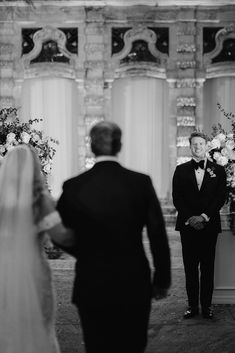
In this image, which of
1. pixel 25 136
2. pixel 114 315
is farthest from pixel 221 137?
pixel 114 315

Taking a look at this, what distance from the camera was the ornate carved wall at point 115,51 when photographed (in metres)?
14.9

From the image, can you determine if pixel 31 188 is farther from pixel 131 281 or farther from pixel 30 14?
pixel 30 14

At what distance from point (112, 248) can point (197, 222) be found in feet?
10.2

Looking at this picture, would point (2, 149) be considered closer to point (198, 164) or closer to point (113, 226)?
point (198, 164)

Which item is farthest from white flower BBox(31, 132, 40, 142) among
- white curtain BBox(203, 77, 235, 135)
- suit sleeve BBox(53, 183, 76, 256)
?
white curtain BBox(203, 77, 235, 135)

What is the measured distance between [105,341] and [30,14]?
12.4 m

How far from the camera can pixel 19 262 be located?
14.3 ft

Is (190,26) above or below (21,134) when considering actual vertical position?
above

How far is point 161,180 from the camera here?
15172 mm

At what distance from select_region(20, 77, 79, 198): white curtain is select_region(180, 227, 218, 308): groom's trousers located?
858 centimetres

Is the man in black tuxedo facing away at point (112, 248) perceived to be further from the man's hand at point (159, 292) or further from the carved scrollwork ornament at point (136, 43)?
the carved scrollwork ornament at point (136, 43)

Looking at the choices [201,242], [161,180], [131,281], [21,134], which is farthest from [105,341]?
[161,180]

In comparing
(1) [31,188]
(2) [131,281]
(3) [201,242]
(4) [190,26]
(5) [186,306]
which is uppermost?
(4) [190,26]

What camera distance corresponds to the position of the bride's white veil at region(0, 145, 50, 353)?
168 inches
